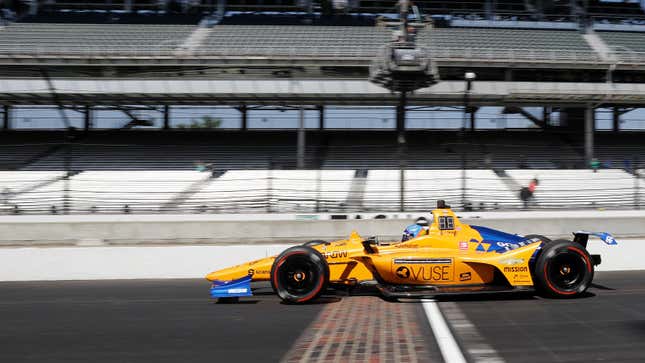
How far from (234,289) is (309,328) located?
1539 millimetres

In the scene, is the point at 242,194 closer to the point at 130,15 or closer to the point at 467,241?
the point at 467,241

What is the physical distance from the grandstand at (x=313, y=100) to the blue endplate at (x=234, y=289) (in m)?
9.92

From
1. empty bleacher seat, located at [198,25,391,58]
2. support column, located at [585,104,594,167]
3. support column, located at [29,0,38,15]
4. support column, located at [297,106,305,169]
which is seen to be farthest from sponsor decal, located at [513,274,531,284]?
support column, located at [29,0,38,15]

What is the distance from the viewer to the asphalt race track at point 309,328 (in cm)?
451

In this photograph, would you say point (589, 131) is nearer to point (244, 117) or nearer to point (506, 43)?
point (506, 43)

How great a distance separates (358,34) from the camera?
2609cm

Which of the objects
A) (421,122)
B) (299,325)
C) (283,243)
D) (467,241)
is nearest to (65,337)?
(299,325)

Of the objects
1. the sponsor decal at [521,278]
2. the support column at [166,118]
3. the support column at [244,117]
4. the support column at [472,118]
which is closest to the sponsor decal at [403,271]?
the sponsor decal at [521,278]

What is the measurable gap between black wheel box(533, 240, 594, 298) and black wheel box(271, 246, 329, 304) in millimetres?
2575

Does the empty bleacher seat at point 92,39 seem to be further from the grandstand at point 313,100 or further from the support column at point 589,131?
the support column at point 589,131

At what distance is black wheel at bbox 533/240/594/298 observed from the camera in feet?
21.5

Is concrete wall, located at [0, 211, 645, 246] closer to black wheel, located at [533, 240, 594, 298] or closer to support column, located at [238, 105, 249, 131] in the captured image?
black wheel, located at [533, 240, 594, 298]

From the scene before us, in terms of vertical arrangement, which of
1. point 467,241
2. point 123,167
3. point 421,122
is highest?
point 421,122

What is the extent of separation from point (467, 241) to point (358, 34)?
2056 cm
